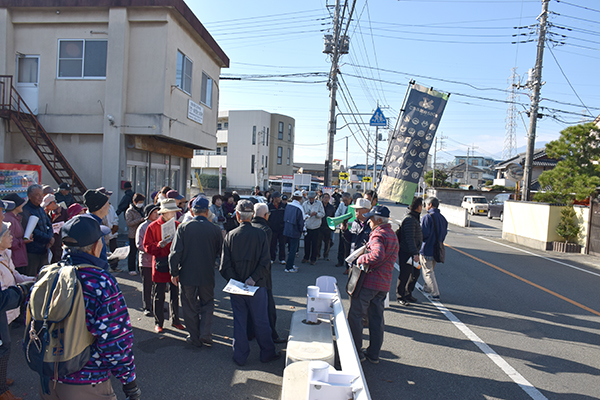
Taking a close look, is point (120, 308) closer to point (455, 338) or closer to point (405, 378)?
point (405, 378)

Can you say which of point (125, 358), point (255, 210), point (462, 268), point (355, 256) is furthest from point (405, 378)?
point (462, 268)

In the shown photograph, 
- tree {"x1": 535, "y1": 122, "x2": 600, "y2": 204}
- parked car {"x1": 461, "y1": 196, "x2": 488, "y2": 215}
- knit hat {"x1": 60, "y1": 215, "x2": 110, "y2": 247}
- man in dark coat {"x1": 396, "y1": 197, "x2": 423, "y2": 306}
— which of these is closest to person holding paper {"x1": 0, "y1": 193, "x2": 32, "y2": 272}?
knit hat {"x1": 60, "y1": 215, "x2": 110, "y2": 247}

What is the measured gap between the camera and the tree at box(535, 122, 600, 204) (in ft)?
46.3

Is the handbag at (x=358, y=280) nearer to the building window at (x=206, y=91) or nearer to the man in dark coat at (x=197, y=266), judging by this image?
the man in dark coat at (x=197, y=266)

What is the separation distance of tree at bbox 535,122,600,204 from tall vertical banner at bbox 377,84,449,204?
9.87 metres

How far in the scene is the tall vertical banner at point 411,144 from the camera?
23.9 ft

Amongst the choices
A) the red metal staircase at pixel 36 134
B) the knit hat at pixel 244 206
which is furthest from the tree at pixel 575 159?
the red metal staircase at pixel 36 134

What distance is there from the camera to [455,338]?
5656mm

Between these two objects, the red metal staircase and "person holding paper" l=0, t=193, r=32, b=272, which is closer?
→ "person holding paper" l=0, t=193, r=32, b=272

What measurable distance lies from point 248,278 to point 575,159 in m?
15.0

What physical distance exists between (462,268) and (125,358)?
1001 centimetres

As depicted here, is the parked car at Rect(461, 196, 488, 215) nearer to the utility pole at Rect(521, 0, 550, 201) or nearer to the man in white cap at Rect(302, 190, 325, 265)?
the utility pole at Rect(521, 0, 550, 201)

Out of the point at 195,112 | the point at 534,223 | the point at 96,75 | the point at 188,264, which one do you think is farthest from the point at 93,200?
the point at 534,223

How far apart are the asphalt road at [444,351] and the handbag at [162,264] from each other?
0.91 m
